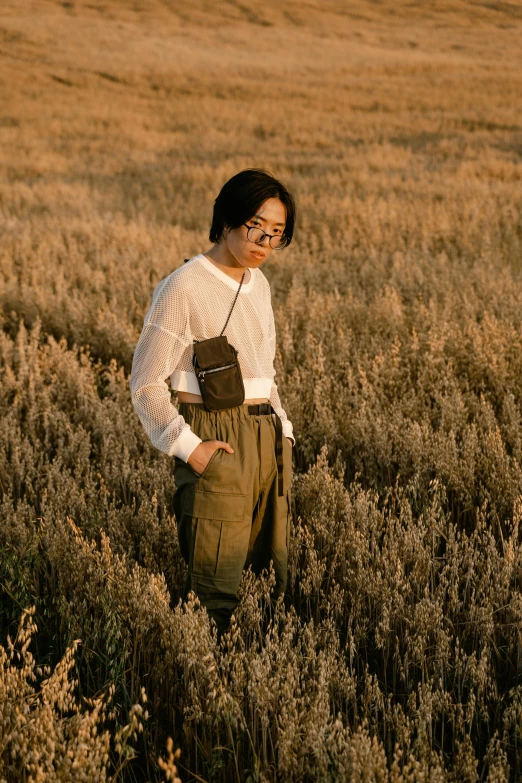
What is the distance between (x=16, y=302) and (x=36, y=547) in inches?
172

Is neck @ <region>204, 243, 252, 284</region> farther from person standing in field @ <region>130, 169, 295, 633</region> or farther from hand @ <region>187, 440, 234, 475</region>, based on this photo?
hand @ <region>187, 440, 234, 475</region>

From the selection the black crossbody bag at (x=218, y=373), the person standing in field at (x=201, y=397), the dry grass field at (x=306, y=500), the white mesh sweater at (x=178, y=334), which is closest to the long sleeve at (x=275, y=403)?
the person standing in field at (x=201, y=397)

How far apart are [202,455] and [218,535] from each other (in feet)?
1.05

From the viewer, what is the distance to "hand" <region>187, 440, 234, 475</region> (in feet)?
7.57

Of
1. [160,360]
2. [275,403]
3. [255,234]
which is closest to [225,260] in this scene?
[255,234]

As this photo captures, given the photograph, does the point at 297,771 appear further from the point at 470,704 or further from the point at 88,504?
the point at 88,504

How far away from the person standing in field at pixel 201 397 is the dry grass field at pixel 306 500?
0.27 m

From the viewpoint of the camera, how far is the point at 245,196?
2330 mm

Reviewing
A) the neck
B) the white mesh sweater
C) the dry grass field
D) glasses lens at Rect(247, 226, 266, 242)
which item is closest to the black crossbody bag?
the white mesh sweater

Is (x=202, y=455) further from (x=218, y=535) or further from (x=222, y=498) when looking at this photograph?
(x=218, y=535)

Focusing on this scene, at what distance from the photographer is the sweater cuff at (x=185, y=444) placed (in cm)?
228

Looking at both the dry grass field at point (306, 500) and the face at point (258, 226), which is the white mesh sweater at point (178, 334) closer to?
the face at point (258, 226)

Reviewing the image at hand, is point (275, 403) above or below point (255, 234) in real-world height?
below

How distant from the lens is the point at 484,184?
38.8ft
